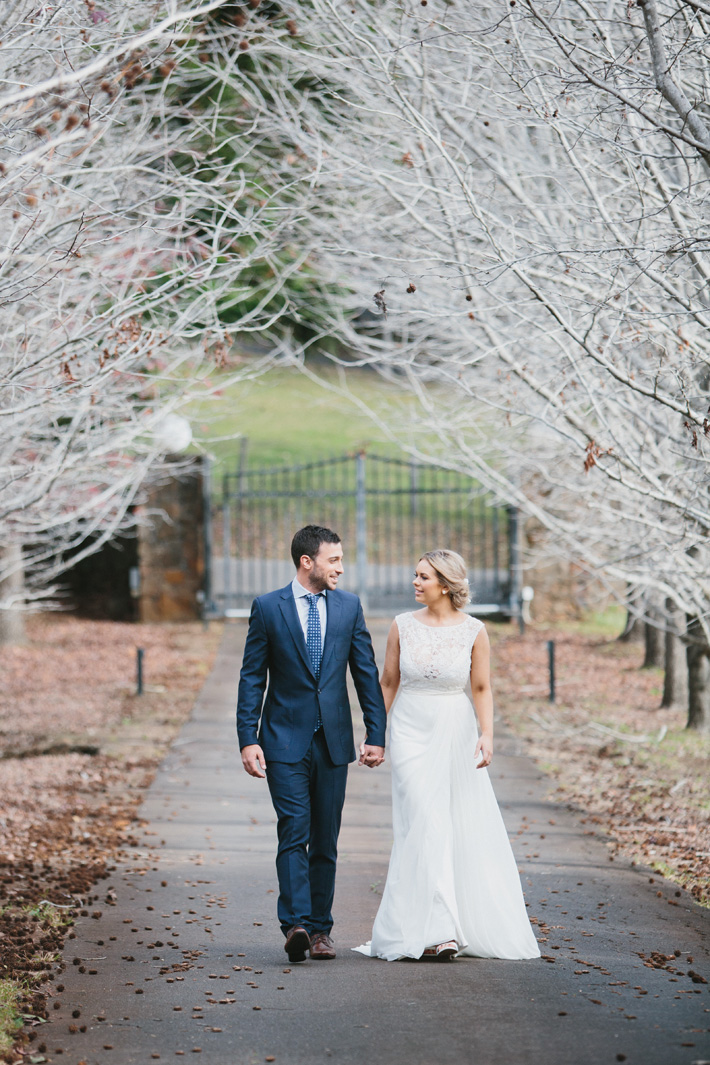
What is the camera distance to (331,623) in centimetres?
502

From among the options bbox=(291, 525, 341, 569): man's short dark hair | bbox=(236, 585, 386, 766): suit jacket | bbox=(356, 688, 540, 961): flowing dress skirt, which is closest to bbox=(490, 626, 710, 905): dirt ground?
bbox=(356, 688, 540, 961): flowing dress skirt

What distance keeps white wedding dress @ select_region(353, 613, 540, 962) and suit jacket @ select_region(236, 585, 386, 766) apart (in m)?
0.22

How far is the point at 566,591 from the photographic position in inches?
727

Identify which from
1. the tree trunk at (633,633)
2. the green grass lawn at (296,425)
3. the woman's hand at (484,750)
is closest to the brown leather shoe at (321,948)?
the woman's hand at (484,750)

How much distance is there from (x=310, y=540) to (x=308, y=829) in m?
1.24

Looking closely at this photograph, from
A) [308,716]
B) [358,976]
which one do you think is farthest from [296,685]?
[358,976]

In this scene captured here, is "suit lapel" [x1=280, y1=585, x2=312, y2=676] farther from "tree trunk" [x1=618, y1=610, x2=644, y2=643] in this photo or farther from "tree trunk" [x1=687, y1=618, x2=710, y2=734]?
"tree trunk" [x1=618, y1=610, x2=644, y2=643]

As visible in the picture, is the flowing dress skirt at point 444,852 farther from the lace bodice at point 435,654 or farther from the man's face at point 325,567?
the man's face at point 325,567

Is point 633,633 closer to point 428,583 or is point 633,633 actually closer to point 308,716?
point 428,583

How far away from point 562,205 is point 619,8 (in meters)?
1.17

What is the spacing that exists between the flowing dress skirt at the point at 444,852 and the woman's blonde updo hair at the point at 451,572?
45cm

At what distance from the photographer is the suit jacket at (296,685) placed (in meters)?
4.91

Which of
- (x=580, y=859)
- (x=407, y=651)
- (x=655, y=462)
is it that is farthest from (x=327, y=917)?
(x=655, y=462)

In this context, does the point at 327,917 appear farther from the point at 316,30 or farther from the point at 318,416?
the point at 318,416
